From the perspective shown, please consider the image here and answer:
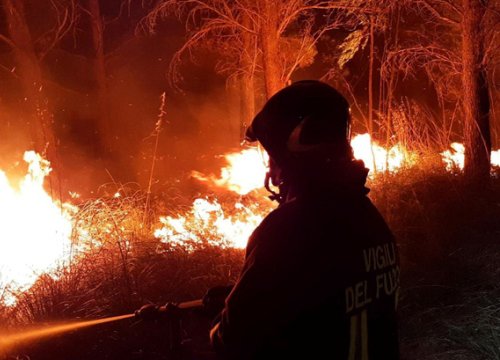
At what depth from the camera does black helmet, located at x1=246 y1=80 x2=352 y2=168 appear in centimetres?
187

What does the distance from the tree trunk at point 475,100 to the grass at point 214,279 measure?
94 cm

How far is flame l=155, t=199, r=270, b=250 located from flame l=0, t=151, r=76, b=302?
124 centimetres

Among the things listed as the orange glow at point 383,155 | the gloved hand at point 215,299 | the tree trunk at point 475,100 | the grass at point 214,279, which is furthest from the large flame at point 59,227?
the gloved hand at point 215,299

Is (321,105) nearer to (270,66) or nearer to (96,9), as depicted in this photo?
(270,66)

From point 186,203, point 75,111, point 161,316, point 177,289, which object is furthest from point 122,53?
point 161,316

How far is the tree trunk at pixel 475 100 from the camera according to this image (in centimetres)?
815

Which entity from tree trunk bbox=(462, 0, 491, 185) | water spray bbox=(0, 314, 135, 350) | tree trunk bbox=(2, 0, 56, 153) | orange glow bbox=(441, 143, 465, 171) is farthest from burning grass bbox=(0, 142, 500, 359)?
tree trunk bbox=(2, 0, 56, 153)

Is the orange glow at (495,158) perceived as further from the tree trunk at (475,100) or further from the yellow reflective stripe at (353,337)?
the yellow reflective stripe at (353,337)

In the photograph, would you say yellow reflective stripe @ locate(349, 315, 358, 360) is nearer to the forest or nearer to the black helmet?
the black helmet

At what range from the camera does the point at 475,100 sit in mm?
8320

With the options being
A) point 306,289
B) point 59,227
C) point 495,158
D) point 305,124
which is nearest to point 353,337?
point 306,289

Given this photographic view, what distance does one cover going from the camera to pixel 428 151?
920 centimetres

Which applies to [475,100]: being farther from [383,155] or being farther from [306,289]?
[306,289]

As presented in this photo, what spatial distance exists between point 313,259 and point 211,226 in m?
5.16
